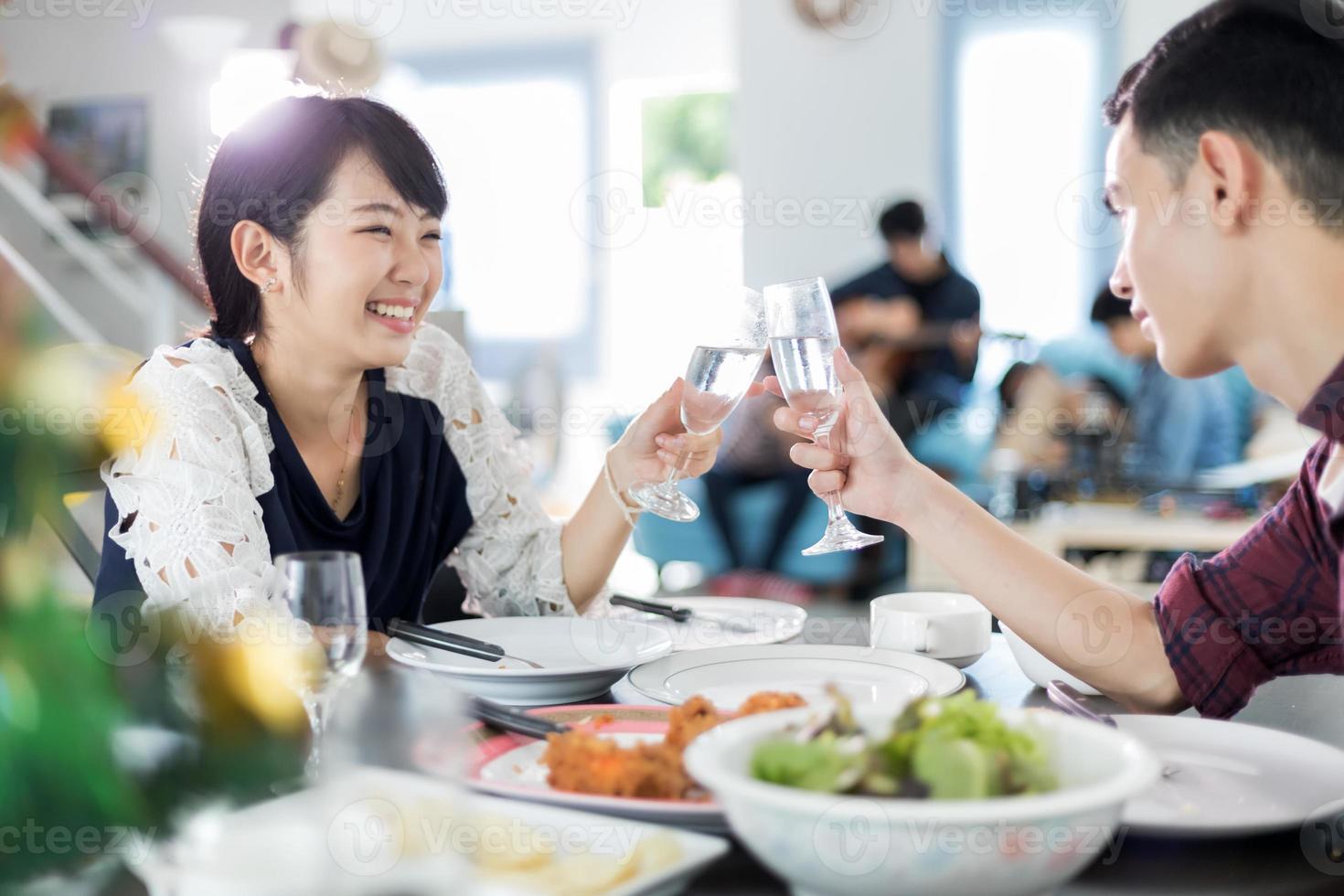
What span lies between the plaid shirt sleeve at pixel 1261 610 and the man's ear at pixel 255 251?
111cm

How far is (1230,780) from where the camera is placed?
0.94 m

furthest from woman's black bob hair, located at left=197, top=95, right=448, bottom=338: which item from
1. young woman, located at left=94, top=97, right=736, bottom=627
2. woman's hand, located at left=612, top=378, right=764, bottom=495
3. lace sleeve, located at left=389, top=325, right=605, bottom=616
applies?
woman's hand, located at left=612, top=378, right=764, bottom=495

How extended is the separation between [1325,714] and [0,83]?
3629 mm

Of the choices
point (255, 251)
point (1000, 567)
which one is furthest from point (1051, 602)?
point (255, 251)

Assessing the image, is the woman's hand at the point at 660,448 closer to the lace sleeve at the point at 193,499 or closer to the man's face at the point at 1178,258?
the lace sleeve at the point at 193,499

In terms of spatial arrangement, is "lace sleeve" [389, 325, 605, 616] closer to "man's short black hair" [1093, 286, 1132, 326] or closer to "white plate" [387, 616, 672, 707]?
"white plate" [387, 616, 672, 707]

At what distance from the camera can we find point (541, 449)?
23.9 ft

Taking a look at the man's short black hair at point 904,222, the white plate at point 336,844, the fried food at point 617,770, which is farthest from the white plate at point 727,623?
the man's short black hair at point 904,222

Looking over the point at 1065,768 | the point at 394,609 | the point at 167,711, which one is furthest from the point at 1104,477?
the point at 167,711

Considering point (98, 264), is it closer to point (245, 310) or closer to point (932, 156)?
point (245, 310)

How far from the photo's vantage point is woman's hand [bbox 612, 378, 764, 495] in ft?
5.24

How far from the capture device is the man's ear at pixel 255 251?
1.60 metres

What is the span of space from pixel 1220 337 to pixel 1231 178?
142mm

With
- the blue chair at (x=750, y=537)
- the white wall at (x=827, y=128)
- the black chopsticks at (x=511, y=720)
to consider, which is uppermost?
the white wall at (x=827, y=128)
